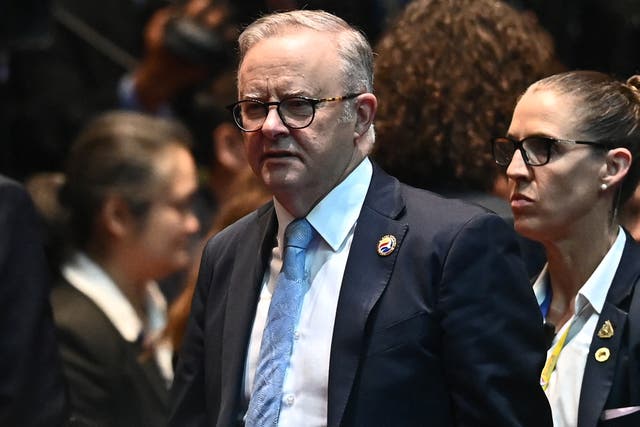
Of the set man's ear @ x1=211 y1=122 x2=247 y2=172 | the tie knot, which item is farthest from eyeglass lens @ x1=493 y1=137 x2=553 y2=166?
man's ear @ x1=211 y1=122 x2=247 y2=172

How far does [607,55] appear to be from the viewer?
6156 millimetres

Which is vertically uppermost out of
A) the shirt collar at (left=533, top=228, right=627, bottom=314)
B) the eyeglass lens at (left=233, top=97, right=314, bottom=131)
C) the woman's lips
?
the eyeglass lens at (left=233, top=97, right=314, bottom=131)

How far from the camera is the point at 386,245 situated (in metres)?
3.03

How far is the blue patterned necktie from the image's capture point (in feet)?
9.93

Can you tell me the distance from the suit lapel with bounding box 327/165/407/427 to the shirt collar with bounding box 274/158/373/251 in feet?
0.10

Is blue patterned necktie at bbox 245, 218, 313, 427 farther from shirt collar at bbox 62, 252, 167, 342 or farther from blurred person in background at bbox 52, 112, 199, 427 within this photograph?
shirt collar at bbox 62, 252, 167, 342

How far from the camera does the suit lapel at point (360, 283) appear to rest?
293 cm

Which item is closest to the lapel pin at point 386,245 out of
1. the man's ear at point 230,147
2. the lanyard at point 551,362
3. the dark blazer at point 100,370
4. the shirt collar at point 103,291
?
the lanyard at point 551,362

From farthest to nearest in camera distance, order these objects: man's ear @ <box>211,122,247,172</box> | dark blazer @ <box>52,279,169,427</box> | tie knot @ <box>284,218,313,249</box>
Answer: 1. man's ear @ <box>211,122,247,172</box>
2. dark blazer @ <box>52,279,169,427</box>
3. tie knot @ <box>284,218,313,249</box>

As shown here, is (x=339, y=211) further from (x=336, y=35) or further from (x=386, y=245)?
(x=336, y=35)

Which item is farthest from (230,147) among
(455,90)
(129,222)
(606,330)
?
(606,330)

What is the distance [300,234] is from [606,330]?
0.77 m

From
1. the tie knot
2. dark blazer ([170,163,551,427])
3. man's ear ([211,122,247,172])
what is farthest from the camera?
man's ear ([211,122,247,172])

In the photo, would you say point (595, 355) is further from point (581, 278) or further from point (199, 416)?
point (199, 416)
